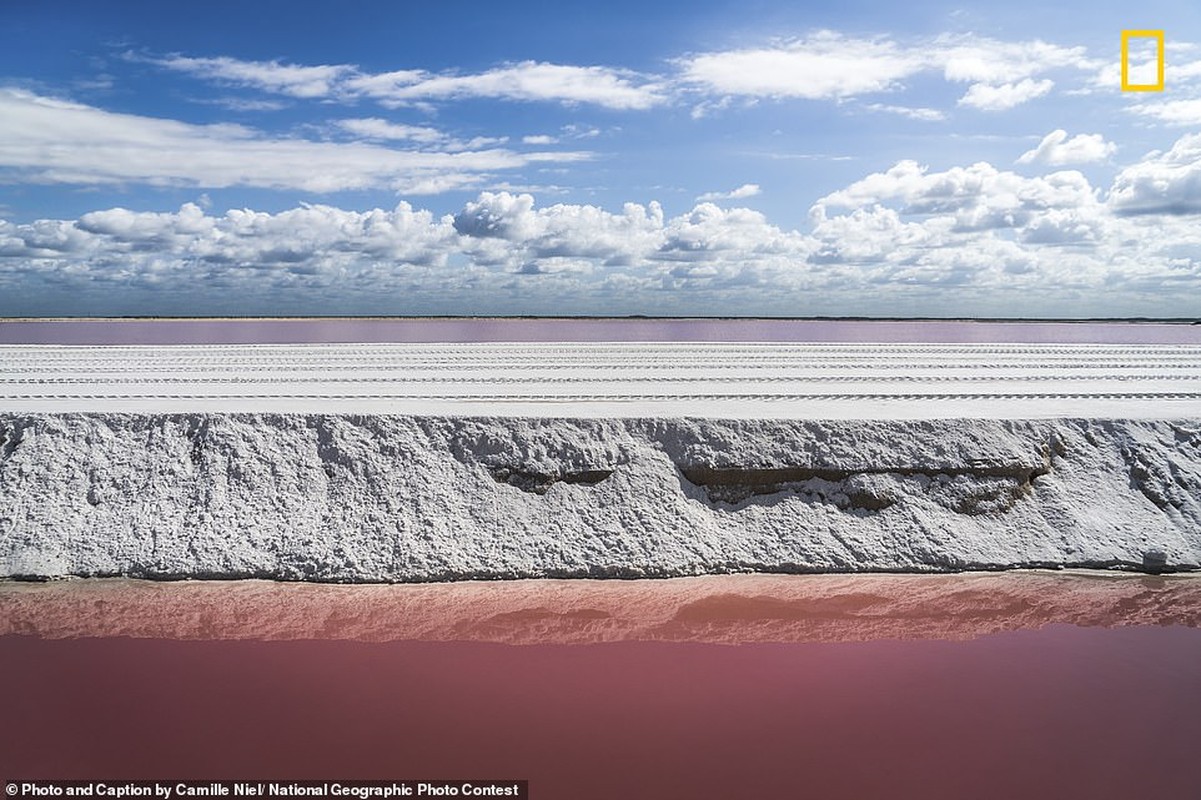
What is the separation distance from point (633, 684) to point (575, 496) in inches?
89.2

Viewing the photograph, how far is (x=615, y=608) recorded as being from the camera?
5.85 m

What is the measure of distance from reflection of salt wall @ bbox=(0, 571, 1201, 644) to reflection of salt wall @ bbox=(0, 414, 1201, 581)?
0.56ft

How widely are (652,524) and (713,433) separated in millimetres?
962

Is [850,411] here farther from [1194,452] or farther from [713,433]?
[1194,452]

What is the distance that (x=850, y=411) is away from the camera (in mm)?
7711

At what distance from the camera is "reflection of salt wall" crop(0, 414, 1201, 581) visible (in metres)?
6.46

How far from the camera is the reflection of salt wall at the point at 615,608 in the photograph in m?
5.50

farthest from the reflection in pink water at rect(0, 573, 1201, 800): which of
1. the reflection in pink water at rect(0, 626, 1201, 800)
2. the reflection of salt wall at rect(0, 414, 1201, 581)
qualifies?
the reflection of salt wall at rect(0, 414, 1201, 581)

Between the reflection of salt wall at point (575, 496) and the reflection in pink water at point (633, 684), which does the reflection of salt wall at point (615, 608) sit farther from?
the reflection of salt wall at point (575, 496)

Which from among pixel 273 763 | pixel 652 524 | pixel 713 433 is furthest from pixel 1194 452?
pixel 273 763
